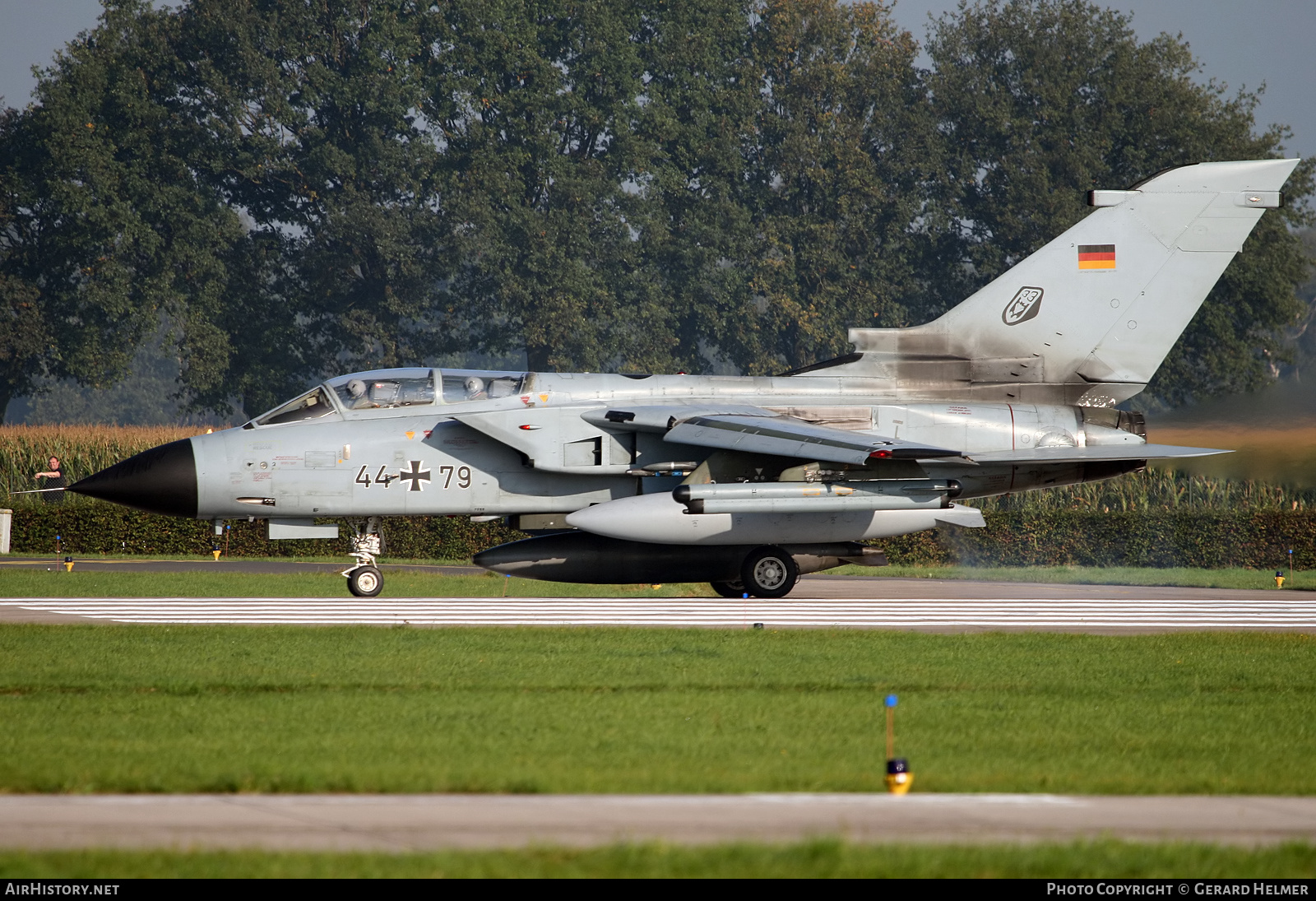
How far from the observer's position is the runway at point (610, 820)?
560cm

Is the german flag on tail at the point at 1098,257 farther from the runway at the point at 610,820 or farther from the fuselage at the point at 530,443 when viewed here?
the runway at the point at 610,820

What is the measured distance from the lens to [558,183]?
57.8m

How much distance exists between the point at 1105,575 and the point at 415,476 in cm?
1267

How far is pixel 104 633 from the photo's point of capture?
1279 centimetres

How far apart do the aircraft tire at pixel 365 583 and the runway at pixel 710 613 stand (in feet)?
1.59

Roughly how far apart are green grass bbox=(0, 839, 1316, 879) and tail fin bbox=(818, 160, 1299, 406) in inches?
551

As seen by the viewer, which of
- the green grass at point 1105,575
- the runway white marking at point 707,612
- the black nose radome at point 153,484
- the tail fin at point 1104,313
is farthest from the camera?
the green grass at point 1105,575

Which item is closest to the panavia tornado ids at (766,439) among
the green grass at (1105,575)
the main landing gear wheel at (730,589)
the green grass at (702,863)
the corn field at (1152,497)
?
the main landing gear wheel at (730,589)

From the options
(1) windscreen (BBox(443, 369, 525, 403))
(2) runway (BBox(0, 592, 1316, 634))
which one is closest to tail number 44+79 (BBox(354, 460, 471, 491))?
(1) windscreen (BBox(443, 369, 525, 403))

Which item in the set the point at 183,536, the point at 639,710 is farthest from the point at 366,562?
the point at 183,536

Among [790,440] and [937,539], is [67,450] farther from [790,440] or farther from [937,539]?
[790,440]

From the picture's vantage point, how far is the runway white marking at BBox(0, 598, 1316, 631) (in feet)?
47.7

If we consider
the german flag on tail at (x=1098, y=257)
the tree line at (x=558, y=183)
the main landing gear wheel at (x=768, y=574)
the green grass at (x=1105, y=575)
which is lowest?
the green grass at (x=1105, y=575)

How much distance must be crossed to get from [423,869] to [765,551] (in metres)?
13.1
